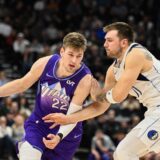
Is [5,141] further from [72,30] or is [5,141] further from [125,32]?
[72,30]

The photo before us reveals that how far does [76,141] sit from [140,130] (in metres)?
0.84

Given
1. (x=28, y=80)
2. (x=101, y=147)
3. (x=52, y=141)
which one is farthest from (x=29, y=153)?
(x=101, y=147)

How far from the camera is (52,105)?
22.3ft

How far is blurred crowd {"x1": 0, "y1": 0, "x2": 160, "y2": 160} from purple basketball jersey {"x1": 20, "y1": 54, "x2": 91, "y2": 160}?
691 cm

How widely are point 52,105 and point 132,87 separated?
39.0 inches

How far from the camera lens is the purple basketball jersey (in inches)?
267

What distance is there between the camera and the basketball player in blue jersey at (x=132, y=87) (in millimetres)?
6504

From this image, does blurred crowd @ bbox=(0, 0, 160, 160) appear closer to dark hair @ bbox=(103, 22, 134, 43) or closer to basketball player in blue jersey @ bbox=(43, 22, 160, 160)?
basketball player in blue jersey @ bbox=(43, 22, 160, 160)

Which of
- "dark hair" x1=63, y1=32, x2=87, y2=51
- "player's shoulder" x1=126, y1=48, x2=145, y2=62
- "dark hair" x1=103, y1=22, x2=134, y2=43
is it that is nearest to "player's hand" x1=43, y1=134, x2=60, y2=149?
"dark hair" x1=63, y1=32, x2=87, y2=51

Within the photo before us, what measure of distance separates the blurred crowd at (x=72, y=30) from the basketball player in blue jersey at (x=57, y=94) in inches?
272

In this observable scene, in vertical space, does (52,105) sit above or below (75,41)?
below

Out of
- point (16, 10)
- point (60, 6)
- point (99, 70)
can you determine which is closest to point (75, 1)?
point (60, 6)

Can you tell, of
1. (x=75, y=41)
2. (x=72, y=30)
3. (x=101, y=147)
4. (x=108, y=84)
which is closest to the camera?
(x=75, y=41)

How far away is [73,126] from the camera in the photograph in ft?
22.5
